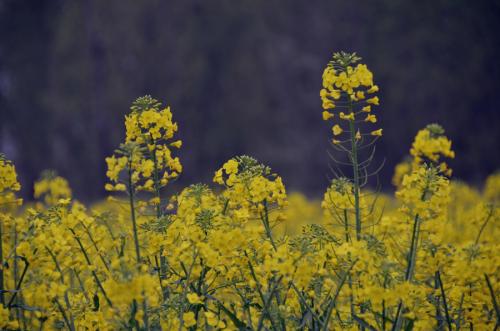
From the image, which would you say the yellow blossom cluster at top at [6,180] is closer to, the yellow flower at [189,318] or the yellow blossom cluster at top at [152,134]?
the yellow blossom cluster at top at [152,134]

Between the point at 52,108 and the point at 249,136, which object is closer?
the point at 249,136

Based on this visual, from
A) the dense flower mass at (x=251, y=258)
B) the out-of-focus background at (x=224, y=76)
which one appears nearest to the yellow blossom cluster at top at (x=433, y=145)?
the dense flower mass at (x=251, y=258)

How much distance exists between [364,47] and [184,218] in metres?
19.0

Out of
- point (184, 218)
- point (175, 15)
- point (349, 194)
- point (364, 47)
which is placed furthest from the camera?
point (175, 15)

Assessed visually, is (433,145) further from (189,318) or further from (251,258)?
Result: (189,318)

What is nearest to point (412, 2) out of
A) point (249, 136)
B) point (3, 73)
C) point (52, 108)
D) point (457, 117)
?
point (457, 117)

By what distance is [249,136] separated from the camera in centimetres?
2295

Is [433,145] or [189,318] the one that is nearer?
[189,318]

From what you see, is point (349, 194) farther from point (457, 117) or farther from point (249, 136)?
point (249, 136)

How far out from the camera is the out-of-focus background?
2095 centimetres

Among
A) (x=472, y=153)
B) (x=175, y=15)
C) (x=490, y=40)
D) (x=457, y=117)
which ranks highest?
(x=175, y=15)

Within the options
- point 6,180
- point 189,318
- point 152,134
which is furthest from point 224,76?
point 189,318

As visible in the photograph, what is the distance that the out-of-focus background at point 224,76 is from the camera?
20953 mm

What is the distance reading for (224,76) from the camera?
23.6 metres
